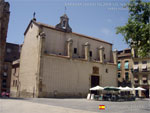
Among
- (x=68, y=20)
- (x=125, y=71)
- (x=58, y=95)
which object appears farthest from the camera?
(x=125, y=71)

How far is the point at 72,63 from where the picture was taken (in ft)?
110

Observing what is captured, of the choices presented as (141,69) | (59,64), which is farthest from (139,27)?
(141,69)

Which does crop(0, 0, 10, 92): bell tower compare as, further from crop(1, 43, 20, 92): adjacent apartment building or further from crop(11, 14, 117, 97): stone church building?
crop(1, 43, 20, 92): adjacent apartment building

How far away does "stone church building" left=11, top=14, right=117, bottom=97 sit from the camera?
29.7 meters

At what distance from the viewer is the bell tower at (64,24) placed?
3758cm

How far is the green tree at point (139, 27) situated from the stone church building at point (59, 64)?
54.4 ft

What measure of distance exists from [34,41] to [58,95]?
11719mm

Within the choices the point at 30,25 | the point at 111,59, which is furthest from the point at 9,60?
the point at 111,59

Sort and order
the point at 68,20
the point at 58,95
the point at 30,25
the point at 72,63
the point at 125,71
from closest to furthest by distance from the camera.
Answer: the point at 58,95 < the point at 72,63 < the point at 30,25 < the point at 68,20 < the point at 125,71

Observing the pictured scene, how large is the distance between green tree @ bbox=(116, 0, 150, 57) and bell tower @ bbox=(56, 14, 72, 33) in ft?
70.7

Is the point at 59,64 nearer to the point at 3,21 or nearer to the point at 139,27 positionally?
the point at 3,21

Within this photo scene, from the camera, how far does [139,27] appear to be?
1616 centimetres

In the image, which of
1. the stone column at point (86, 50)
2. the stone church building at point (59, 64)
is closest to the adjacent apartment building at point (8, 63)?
the stone church building at point (59, 64)

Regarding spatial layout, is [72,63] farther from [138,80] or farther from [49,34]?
[138,80]
